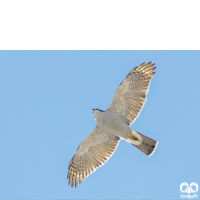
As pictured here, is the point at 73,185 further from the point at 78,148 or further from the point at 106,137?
the point at 106,137

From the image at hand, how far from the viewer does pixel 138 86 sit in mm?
10148

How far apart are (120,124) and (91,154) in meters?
A: 1.76

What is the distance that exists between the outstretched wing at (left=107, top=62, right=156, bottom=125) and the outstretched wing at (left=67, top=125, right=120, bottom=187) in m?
0.96

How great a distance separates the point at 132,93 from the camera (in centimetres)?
1013

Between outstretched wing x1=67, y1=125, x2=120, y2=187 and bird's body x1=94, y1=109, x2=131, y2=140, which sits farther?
outstretched wing x1=67, y1=125, x2=120, y2=187

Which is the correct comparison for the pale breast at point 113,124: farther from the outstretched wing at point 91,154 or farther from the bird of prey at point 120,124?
the outstretched wing at point 91,154

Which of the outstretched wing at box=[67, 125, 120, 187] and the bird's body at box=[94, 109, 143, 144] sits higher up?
the bird's body at box=[94, 109, 143, 144]

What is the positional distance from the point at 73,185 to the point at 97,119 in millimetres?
2853

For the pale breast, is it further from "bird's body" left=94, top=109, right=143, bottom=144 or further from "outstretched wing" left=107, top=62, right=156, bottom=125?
"outstretched wing" left=107, top=62, right=156, bottom=125

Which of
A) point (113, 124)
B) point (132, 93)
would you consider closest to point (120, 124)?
point (113, 124)

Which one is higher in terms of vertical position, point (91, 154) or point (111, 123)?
point (111, 123)

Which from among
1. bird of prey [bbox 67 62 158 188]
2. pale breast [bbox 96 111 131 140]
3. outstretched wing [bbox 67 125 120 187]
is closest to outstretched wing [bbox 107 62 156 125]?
bird of prey [bbox 67 62 158 188]

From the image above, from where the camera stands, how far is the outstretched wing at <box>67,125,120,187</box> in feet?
34.6

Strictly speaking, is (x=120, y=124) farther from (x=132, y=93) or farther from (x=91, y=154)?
(x=91, y=154)
